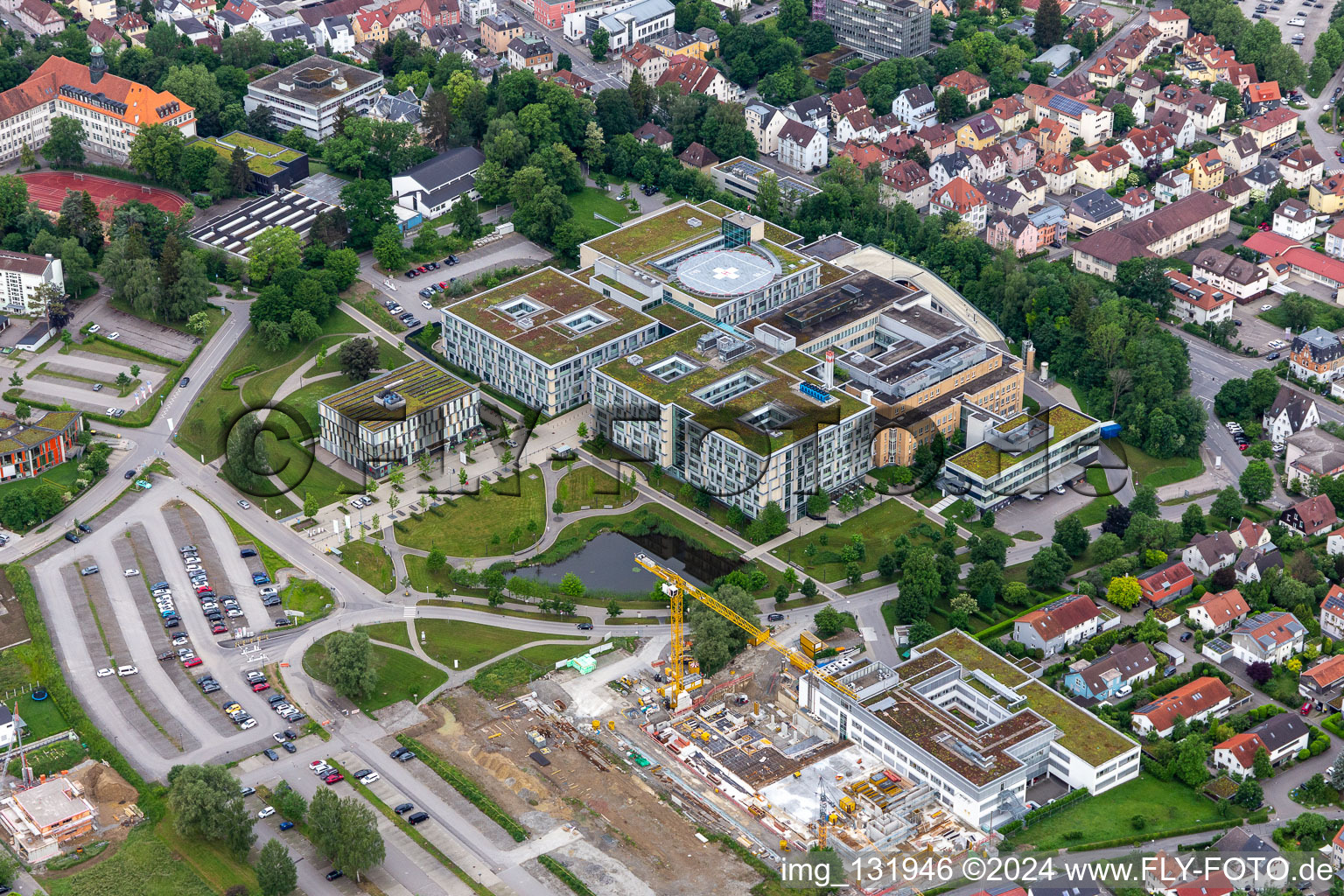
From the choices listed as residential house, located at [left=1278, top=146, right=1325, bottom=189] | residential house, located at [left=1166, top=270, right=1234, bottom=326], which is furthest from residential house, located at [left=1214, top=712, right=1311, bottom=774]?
residential house, located at [left=1278, top=146, right=1325, bottom=189]

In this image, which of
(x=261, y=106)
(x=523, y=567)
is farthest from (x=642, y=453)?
(x=261, y=106)

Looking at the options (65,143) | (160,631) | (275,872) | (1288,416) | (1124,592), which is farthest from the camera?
(65,143)

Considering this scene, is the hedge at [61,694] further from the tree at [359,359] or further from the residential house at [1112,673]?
the residential house at [1112,673]

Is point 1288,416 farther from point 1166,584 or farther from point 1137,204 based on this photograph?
point 1137,204

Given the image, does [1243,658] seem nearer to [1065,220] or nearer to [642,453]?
[642,453]

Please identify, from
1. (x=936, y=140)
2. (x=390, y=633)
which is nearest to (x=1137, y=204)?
(x=936, y=140)

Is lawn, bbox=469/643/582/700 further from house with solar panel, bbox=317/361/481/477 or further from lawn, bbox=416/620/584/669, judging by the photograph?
house with solar panel, bbox=317/361/481/477

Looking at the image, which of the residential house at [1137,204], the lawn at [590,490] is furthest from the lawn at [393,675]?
the residential house at [1137,204]
